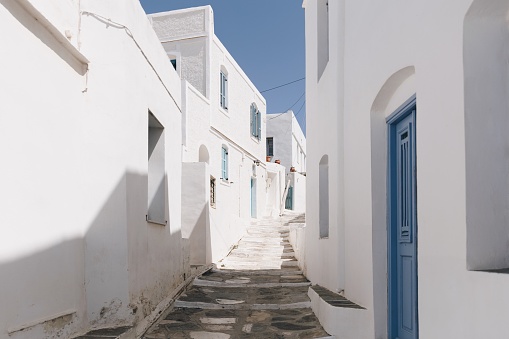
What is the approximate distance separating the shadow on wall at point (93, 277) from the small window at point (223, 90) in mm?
10119

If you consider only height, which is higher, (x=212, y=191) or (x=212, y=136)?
(x=212, y=136)

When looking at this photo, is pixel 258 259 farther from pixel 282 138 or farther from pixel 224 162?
A: pixel 282 138

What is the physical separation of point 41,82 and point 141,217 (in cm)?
198

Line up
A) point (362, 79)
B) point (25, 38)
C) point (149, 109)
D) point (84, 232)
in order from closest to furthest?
point (25, 38) < point (84, 232) < point (362, 79) < point (149, 109)

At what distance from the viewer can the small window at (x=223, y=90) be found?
15.6m

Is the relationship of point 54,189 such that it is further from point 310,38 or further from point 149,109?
point 310,38

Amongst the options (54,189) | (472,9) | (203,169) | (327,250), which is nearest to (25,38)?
(54,189)

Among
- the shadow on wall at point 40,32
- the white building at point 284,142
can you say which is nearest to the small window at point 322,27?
the shadow on wall at point 40,32

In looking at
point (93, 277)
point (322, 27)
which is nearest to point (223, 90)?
point (322, 27)

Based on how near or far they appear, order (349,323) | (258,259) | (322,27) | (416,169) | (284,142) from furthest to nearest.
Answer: (284,142) → (258,259) → (322,27) → (349,323) → (416,169)

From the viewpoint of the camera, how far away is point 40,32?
3693 millimetres

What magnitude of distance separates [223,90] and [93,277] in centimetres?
1199

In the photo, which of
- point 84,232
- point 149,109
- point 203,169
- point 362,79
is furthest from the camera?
point 203,169

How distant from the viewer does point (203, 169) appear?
10.4 metres
